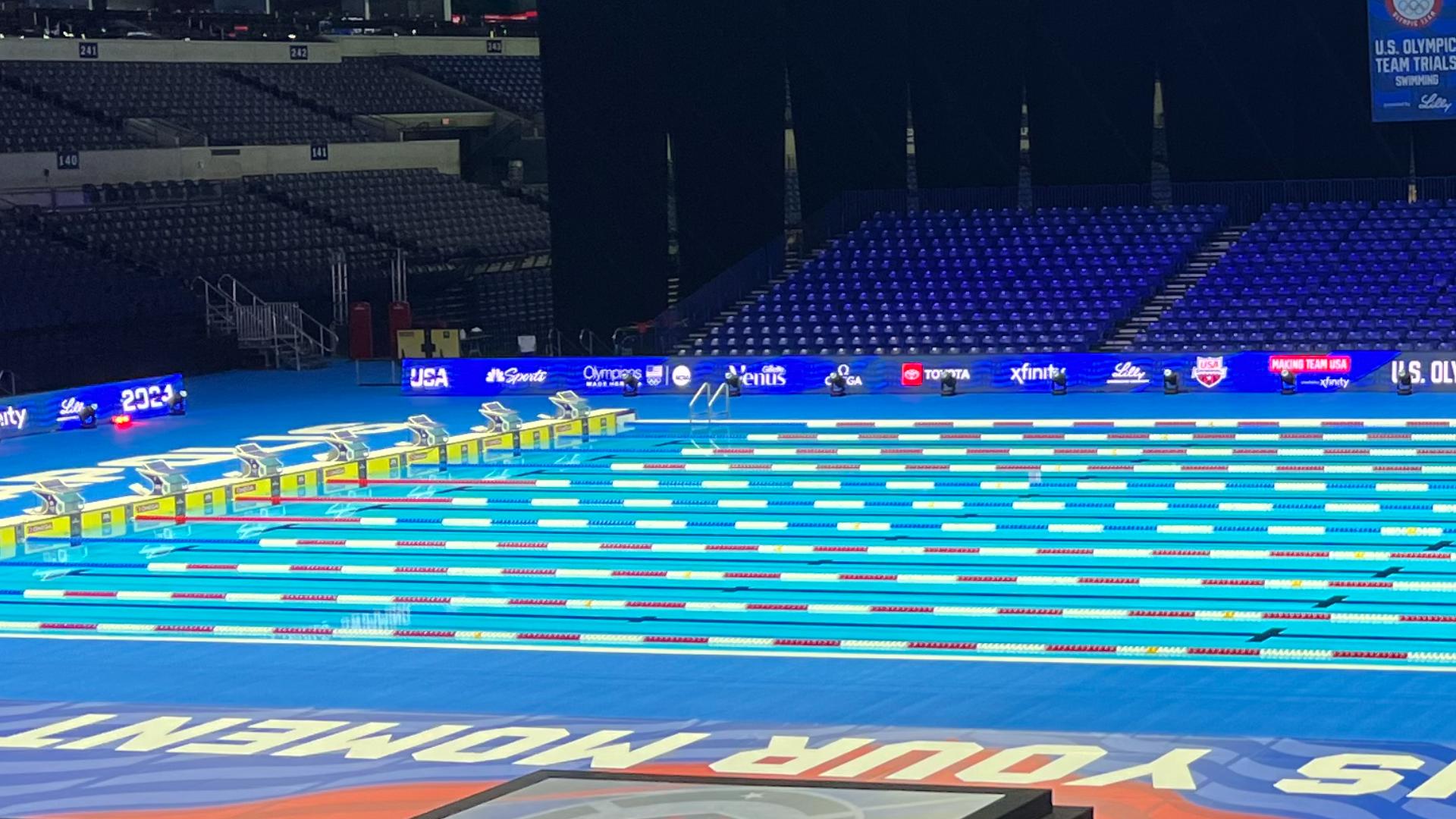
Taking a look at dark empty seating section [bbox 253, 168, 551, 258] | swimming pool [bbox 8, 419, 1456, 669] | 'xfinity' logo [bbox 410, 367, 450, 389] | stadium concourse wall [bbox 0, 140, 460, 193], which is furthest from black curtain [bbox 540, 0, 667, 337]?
swimming pool [bbox 8, 419, 1456, 669]

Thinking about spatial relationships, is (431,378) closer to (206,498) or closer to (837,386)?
→ (837,386)

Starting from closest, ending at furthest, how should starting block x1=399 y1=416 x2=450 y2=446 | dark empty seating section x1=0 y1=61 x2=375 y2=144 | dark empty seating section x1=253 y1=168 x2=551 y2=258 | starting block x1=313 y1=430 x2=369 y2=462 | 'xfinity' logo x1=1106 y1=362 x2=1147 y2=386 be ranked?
starting block x1=313 y1=430 x2=369 y2=462 < starting block x1=399 y1=416 x2=450 y2=446 < 'xfinity' logo x1=1106 y1=362 x2=1147 y2=386 < dark empty seating section x1=253 y1=168 x2=551 y2=258 < dark empty seating section x1=0 y1=61 x2=375 y2=144

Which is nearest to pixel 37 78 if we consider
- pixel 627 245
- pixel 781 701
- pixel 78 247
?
pixel 78 247

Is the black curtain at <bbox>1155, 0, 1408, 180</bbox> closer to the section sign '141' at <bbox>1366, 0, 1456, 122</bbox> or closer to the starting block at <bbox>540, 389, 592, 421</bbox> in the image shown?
the section sign '141' at <bbox>1366, 0, 1456, 122</bbox>

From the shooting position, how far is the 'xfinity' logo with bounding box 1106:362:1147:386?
24891 mm

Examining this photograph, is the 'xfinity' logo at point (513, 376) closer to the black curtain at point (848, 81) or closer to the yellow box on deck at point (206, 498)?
the black curtain at point (848, 81)

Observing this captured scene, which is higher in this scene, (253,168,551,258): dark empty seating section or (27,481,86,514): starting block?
(253,168,551,258): dark empty seating section

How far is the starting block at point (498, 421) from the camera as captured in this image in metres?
21.0

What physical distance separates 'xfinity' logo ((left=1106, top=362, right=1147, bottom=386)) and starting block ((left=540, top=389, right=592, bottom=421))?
6549 mm

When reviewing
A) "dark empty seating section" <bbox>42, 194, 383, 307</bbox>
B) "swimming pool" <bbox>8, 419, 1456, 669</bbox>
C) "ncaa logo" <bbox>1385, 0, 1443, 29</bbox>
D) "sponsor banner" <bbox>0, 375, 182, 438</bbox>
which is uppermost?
"ncaa logo" <bbox>1385, 0, 1443, 29</bbox>

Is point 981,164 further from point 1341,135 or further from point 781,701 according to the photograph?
point 781,701

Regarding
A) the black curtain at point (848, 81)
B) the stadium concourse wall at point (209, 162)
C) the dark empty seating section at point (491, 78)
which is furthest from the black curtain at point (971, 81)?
the dark empty seating section at point (491, 78)

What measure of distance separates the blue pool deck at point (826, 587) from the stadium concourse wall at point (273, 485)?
7.2 inches

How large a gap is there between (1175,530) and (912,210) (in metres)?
17.6
